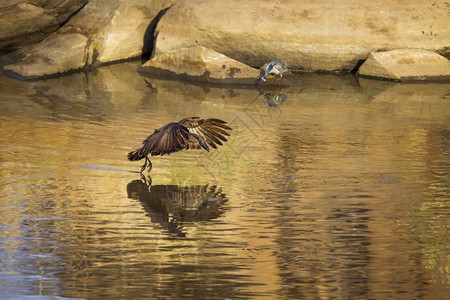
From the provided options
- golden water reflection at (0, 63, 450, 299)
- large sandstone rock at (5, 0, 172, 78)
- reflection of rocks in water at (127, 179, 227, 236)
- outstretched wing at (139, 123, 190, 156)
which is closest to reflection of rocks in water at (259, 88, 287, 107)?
golden water reflection at (0, 63, 450, 299)

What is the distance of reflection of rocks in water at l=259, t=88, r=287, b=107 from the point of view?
1077 cm

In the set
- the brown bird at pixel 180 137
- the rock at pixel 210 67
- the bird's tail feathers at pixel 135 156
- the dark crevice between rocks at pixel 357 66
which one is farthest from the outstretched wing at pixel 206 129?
the dark crevice between rocks at pixel 357 66

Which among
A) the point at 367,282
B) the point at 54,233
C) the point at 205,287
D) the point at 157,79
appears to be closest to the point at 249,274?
the point at 205,287

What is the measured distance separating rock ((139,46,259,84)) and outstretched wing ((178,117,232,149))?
15.3 ft

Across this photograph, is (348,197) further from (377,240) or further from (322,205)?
(377,240)

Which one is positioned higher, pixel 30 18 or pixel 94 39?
pixel 30 18

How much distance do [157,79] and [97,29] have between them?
50.4 inches

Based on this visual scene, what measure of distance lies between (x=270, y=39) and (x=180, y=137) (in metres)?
5.69

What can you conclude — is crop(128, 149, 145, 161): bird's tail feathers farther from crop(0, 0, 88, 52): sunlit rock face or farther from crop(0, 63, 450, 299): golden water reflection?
crop(0, 0, 88, 52): sunlit rock face

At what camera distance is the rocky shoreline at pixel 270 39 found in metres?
12.1

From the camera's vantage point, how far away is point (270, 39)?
1231cm

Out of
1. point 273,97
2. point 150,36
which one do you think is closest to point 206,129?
point 273,97

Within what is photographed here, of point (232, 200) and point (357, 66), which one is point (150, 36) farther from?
point (232, 200)

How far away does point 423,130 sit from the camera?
934 cm
